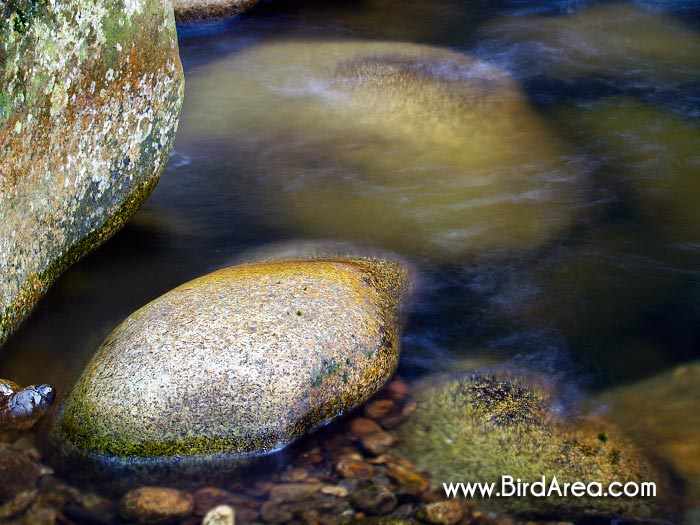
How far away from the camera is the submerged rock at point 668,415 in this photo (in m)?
4.22

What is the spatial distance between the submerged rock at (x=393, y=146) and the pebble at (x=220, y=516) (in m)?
3.07

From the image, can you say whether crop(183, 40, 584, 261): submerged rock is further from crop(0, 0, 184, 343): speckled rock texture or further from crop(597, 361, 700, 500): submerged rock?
crop(597, 361, 700, 500): submerged rock

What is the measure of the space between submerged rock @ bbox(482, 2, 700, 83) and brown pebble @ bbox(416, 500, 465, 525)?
7302 millimetres

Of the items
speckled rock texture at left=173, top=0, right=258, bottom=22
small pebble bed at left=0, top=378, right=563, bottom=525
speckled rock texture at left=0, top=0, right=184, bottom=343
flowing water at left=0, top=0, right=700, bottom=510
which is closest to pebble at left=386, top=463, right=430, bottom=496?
small pebble bed at left=0, top=378, right=563, bottom=525

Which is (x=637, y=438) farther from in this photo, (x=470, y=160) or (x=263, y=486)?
(x=470, y=160)

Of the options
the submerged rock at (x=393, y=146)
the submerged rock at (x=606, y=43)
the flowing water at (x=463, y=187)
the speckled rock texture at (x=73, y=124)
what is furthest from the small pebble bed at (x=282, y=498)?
the submerged rock at (x=606, y=43)

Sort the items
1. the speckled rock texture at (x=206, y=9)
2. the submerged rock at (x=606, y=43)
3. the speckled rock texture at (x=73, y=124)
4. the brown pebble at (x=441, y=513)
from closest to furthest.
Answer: the brown pebble at (x=441, y=513) < the speckled rock texture at (x=73, y=124) < the submerged rock at (x=606, y=43) < the speckled rock texture at (x=206, y=9)

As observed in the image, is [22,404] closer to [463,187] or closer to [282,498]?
[282,498]

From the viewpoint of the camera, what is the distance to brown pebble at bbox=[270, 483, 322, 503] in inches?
157

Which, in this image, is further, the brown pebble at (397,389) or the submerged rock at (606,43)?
the submerged rock at (606,43)

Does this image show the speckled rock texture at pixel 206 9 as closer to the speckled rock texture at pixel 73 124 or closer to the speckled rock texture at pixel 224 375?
the speckled rock texture at pixel 73 124

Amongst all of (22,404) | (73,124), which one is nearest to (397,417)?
(22,404)

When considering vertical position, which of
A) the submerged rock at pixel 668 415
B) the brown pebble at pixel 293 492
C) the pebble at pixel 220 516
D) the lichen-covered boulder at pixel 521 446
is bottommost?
the submerged rock at pixel 668 415

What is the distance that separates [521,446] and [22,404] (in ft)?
9.90
